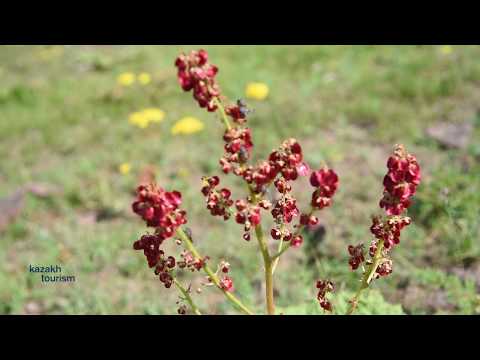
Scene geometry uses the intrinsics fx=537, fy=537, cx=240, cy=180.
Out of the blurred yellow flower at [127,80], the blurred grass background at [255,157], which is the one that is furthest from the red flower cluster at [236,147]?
the blurred yellow flower at [127,80]

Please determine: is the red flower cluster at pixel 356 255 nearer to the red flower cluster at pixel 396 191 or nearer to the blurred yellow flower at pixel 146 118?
the red flower cluster at pixel 396 191

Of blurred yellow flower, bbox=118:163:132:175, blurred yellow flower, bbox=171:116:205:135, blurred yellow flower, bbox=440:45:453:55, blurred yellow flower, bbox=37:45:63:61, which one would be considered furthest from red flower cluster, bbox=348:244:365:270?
blurred yellow flower, bbox=37:45:63:61

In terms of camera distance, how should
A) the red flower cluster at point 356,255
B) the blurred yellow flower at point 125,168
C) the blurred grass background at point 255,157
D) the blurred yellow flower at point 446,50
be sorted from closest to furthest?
the red flower cluster at point 356,255 → the blurred grass background at point 255,157 → the blurred yellow flower at point 125,168 → the blurred yellow flower at point 446,50

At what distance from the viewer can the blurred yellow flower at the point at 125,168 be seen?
5.05 metres

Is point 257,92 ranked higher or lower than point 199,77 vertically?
higher

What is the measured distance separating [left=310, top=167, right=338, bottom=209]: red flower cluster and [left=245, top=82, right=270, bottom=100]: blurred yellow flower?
15.1 feet

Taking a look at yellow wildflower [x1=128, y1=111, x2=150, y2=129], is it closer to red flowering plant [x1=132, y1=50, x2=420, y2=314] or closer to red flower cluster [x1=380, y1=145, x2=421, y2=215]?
red flowering plant [x1=132, y1=50, x2=420, y2=314]

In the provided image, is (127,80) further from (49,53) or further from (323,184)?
(323,184)

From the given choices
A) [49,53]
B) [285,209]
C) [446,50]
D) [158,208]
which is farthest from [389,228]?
[49,53]

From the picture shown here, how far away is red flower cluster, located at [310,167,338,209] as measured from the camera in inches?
59.7

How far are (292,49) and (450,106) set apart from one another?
2.93m

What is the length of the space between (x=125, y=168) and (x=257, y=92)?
6.16ft

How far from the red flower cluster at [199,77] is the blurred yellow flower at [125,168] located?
3562mm

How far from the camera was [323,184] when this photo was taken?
1.53 metres
